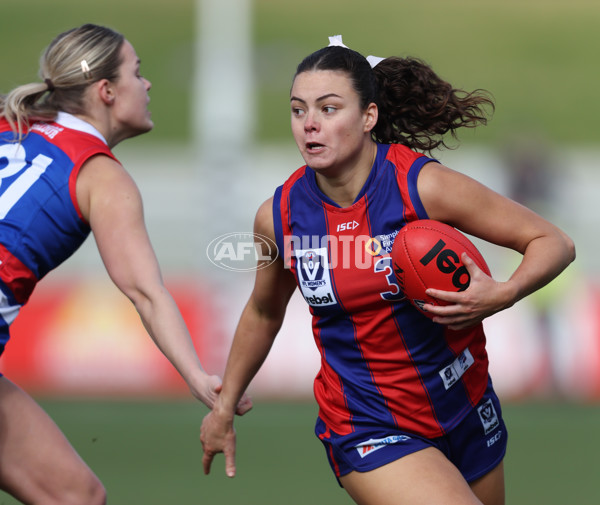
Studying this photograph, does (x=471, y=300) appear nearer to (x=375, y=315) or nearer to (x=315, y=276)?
(x=375, y=315)

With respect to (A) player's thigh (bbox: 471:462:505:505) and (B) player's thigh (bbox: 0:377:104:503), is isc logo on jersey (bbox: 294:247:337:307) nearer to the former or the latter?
(A) player's thigh (bbox: 471:462:505:505)

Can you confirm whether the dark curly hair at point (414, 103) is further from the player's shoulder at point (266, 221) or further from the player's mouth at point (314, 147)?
the player's shoulder at point (266, 221)

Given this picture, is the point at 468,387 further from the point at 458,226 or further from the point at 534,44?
the point at 534,44

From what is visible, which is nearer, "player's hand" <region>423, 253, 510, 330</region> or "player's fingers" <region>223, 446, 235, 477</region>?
"player's hand" <region>423, 253, 510, 330</region>

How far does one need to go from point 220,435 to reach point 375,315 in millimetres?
875

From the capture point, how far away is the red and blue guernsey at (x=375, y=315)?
11.5 feet

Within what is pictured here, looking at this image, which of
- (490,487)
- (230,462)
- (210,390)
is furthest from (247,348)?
(490,487)

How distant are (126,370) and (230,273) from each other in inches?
63.9

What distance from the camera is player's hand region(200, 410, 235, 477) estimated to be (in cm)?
388

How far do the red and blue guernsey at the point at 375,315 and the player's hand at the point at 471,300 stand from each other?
0.25 m

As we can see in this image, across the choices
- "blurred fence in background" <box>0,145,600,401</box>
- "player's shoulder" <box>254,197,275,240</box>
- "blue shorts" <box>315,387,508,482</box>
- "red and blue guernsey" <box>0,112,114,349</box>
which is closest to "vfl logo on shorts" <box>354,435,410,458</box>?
"blue shorts" <box>315,387,508,482</box>

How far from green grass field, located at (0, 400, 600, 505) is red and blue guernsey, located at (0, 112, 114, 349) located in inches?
100

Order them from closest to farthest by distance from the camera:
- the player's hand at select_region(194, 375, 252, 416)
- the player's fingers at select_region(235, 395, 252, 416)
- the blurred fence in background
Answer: the player's hand at select_region(194, 375, 252, 416)
the player's fingers at select_region(235, 395, 252, 416)
the blurred fence in background

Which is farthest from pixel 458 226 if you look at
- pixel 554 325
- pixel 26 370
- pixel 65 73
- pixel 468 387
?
pixel 26 370
